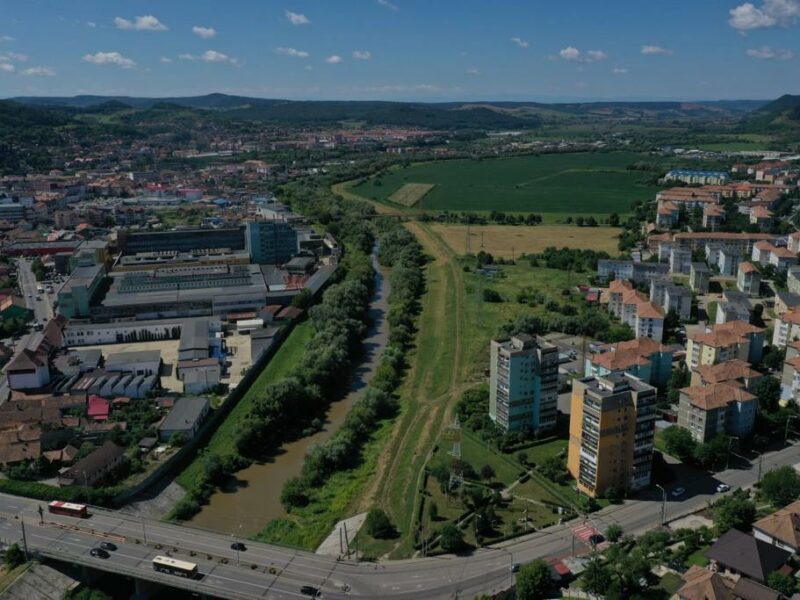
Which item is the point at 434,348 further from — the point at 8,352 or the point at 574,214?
the point at 574,214

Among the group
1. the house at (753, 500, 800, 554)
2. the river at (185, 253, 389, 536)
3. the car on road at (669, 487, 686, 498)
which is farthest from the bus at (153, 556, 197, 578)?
the house at (753, 500, 800, 554)

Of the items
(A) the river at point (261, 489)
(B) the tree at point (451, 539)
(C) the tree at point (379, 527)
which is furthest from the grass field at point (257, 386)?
(B) the tree at point (451, 539)

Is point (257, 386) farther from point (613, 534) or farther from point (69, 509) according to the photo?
point (613, 534)

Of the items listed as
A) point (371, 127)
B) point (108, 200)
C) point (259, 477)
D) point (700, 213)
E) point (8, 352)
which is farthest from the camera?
point (371, 127)

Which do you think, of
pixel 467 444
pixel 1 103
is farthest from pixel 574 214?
pixel 1 103

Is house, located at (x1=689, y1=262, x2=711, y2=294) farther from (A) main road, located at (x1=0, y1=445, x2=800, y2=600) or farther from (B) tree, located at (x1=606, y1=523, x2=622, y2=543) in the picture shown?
(B) tree, located at (x1=606, y1=523, x2=622, y2=543)

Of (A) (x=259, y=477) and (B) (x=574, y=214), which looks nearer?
(A) (x=259, y=477)
